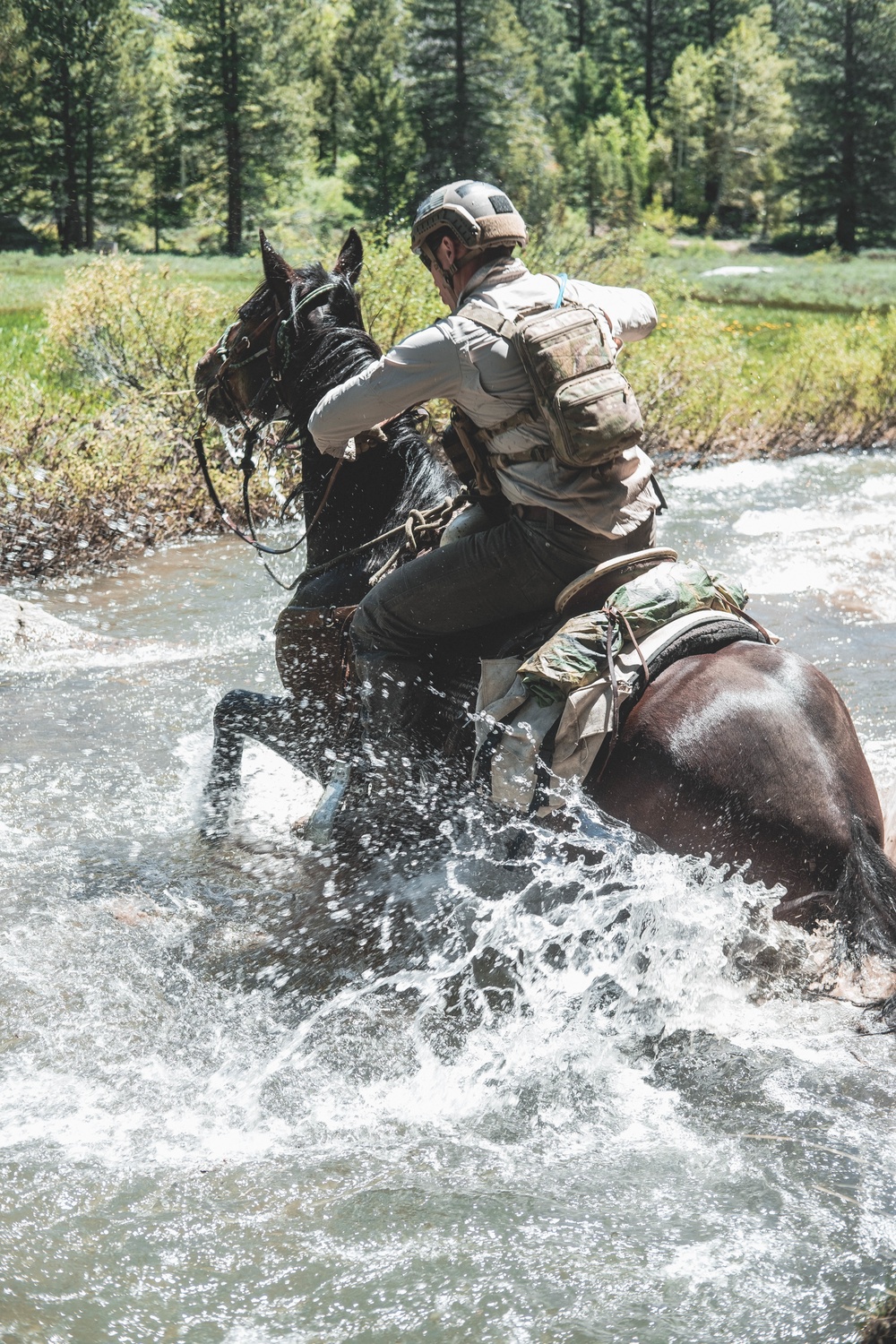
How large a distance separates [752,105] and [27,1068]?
7750 centimetres

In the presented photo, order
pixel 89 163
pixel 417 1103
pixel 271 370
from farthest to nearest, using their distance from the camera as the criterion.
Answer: pixel 89 163, pixel 271 370, pixel 417 1103

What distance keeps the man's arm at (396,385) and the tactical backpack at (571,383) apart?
178mm

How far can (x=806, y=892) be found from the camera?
12.3 feet

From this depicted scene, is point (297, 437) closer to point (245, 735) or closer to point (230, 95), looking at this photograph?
point (245, 735)

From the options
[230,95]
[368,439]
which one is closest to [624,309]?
[368,439]

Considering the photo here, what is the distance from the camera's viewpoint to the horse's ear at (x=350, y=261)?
5.40 metres

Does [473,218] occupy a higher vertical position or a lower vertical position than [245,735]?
higher

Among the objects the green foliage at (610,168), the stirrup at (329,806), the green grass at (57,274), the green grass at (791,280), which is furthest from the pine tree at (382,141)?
the stirrup at (329,806)

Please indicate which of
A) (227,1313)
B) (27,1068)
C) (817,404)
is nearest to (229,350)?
(27,1068)

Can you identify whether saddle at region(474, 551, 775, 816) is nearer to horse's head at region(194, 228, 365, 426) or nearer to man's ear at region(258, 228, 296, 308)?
horse's head at region(194, 228, 365, 426)

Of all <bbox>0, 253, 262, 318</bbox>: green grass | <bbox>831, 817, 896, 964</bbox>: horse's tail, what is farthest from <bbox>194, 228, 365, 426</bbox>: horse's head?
<bbox>0, 253, 262, 318</bbox>: green grass

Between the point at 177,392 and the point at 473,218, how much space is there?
768 centimetres

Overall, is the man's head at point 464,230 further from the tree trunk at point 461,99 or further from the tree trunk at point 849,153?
the tree trunk at point 849,153

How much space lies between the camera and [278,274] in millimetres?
5176
